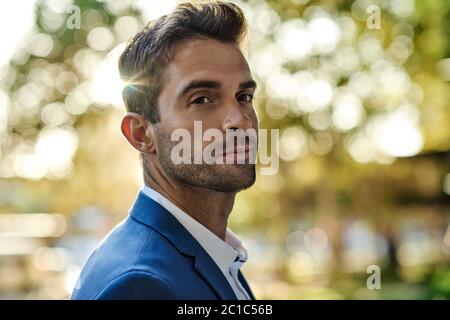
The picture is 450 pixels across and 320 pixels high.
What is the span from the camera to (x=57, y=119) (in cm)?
1095

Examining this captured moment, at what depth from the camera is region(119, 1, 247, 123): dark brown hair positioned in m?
2.11

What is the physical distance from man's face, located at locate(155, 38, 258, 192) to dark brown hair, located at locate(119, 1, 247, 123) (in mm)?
37

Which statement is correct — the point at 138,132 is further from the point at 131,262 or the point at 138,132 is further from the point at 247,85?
the point at 131,262

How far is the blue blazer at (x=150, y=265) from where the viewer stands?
1.67 m

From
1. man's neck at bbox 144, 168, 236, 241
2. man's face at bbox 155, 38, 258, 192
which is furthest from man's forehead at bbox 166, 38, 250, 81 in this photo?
man's neck at bbox 144, 168, 236, 241

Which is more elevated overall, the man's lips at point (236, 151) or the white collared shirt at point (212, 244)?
the man's lips at point (236, 151)

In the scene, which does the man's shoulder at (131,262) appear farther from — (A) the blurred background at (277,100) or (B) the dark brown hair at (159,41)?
(A) the blurred background at (277,100)

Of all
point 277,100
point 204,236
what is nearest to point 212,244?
point 204,236

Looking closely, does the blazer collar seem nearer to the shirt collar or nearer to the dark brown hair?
the shirt collar

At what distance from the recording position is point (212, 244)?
6.77 feet

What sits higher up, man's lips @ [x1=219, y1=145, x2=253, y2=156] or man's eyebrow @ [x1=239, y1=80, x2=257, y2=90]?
man's eyebrow @ [x1=239, y1=80, x2=257, y2=90]

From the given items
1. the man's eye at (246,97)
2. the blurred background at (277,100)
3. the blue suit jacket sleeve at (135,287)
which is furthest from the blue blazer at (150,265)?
the blurred background at (277,100)

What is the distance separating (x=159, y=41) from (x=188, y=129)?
0.33 metres
